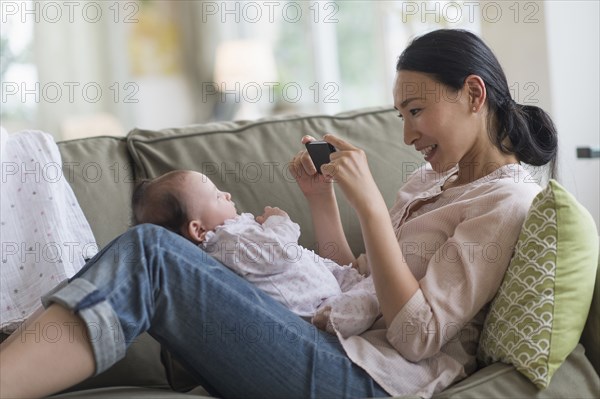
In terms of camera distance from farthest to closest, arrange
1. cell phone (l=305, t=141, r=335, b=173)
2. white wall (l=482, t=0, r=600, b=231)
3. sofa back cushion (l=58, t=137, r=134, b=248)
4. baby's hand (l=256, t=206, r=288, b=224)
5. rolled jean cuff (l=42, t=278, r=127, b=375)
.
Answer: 1. white wall (l=482, t=0, r=600, b=231)
2. sofa back cushion (l=58, t=137, r=134, b=248)
3. baby's hand (l=256, t=206, r=288, b=224)
4. cell phone (l=305, t=141, r=335, b=173)
5. rolled jean cuff (l=42, t=278, r=127, b=375)

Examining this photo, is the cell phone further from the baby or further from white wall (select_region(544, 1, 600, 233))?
white wall (select_region(544, 1, 600, 233))

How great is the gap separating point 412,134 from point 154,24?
3.96 metres

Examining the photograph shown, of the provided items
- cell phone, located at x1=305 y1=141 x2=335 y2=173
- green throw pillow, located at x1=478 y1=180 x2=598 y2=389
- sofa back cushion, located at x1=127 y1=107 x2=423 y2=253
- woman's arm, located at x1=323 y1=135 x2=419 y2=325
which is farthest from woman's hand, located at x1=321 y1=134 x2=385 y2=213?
sofa back cushion, located at x1=127 y1=107 x2=423 y2=253

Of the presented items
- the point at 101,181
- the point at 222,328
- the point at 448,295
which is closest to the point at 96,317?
the point at 222,328

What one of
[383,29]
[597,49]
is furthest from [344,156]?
[383,29]

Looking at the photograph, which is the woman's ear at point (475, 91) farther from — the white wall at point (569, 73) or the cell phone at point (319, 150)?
the white wall at point (569, 73)

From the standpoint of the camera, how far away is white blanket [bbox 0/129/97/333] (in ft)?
5.49

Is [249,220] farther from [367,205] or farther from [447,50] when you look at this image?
[447,50]

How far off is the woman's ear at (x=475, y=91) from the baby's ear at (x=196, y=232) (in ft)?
1.89

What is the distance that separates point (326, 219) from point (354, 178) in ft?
1.24

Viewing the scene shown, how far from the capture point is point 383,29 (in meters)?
4.52

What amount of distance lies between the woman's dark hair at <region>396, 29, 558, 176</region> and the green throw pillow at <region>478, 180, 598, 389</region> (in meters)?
0.25

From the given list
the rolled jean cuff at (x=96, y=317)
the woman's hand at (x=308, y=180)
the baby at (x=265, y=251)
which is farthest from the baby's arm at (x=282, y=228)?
the rolled jean cuff at (x=96, y=317)

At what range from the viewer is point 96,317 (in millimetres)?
1208
